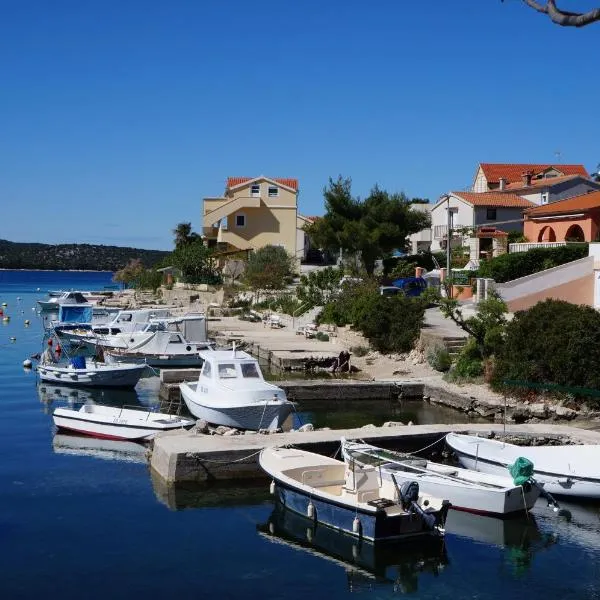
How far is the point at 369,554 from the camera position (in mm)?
16234

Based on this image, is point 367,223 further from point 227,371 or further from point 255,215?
point 227,371

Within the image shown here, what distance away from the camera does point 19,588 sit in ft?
47.2

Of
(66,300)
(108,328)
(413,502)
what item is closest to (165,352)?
(108,328)

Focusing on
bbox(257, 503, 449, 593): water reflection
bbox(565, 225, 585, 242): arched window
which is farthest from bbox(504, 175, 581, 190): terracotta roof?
bbox(257, 503, 449, 593): water reflection

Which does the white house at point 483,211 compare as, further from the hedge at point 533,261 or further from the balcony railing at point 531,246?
the hedge at point 533,261

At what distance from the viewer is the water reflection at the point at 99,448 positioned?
910 inches

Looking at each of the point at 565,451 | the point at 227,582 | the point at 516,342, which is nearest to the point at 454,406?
the point at 516,342

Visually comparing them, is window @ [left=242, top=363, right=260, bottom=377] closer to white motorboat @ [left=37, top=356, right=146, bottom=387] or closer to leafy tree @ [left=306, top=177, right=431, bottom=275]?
white motorboat @ [left=37, top=356, right=146, bottom=387]

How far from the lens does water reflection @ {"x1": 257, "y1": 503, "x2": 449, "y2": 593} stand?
1549 cm

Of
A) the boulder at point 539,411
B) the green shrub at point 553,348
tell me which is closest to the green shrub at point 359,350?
the green shrub at point 553,348

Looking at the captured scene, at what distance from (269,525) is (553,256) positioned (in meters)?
30.3

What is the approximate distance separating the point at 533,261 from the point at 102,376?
74.6ft

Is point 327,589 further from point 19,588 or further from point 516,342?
point 516,342

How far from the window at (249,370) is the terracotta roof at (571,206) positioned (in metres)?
28.0
